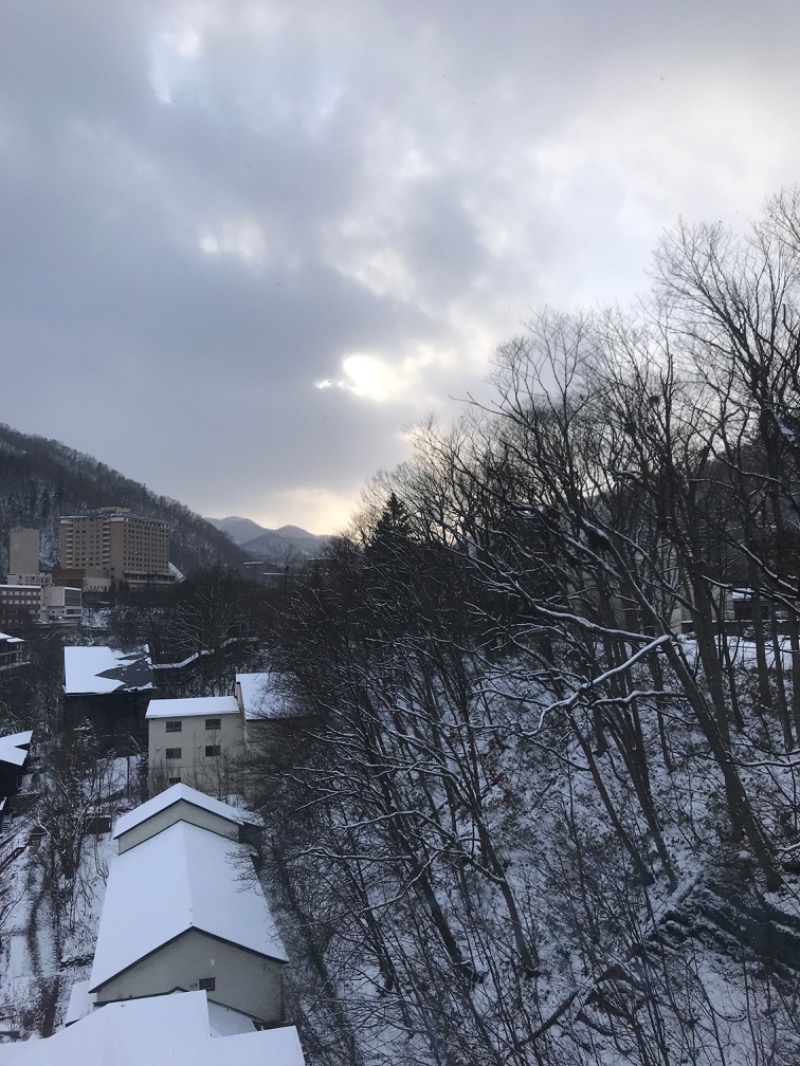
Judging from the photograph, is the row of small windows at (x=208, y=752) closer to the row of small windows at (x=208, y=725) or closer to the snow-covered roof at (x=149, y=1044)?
the row of small windows at (x=208, y=725)

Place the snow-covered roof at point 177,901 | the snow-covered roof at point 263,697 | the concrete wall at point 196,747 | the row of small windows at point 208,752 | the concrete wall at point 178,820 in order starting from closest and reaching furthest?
the snow-covered roof at point 177,901, the concrete wall at point 178,820, the snow-covered roof at point 263,697, the concrete wall at point 196,747, the row of small windows at point 208,752

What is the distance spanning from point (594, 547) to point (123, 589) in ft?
243

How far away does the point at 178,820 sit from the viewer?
59.0ft

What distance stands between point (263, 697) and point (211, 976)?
505 inches

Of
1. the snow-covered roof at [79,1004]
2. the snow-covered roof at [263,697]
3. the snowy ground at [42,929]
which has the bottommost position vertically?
the snowy ground at [42,929]

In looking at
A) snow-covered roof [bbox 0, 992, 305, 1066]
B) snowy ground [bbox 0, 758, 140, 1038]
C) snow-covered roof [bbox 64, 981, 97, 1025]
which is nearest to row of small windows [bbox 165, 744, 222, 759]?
snowy ground [bbox 0, 758, 140, 1038]

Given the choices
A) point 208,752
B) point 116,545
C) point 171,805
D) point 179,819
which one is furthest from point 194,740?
point 116,545

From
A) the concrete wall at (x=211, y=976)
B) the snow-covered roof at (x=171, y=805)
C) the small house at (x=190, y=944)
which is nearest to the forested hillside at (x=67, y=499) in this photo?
the snow-covered roof at (x=171, y=805)

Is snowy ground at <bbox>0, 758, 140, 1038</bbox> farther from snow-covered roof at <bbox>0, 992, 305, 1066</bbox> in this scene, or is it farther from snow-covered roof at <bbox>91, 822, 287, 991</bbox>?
snow-covered roof at <bbox>0, 992, 305, 1066</bbox>

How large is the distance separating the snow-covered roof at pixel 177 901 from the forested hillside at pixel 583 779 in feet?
3.75

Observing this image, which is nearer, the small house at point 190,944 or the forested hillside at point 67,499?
the small house at point 190,944

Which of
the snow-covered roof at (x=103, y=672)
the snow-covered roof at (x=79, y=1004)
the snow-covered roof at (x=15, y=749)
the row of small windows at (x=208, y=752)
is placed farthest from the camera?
the snow-covered roof at (x=103, y=672)

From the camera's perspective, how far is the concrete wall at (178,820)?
17844mm

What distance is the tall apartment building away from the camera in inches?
3748
